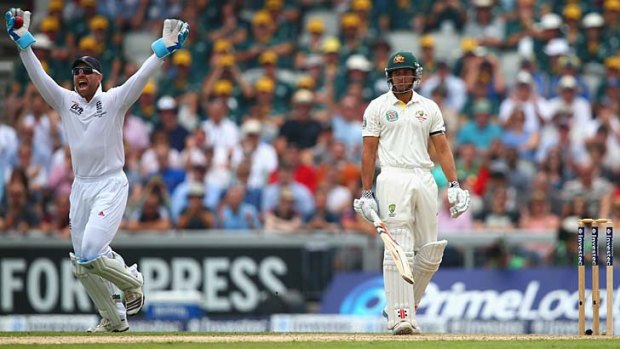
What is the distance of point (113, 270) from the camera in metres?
12.6

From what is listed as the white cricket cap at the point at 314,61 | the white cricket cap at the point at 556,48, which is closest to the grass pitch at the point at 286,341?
the white cricket cap at the point at 556,48

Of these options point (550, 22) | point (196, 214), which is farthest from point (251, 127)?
point (550, 22)

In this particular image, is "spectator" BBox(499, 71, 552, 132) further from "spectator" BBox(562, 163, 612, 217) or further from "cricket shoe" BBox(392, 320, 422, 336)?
"cricket shoe" BBox(392, 320, 422, 336)

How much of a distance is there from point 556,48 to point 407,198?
8.90 metres

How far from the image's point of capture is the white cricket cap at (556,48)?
814 inches

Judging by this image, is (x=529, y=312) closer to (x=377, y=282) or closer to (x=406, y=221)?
(x=377, y=282)

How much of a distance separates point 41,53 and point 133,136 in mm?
2403

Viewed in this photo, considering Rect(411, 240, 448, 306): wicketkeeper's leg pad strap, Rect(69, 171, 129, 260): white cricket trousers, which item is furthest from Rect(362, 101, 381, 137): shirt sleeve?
Rect(69, 171, 129, 260): white cricket trousers

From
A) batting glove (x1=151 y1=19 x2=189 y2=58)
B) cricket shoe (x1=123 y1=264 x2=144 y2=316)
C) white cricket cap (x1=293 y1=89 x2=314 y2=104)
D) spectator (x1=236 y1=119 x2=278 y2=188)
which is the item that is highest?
batting glove (x1=151 y1=19 x2=189 y2=58)

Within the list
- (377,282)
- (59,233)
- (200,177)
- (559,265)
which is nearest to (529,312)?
(559,265)

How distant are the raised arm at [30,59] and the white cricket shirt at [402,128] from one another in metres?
2.74

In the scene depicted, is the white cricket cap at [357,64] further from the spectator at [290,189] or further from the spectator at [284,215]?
the spectator at [284,215]

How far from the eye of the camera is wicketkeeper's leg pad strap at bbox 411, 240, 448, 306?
12.6 m

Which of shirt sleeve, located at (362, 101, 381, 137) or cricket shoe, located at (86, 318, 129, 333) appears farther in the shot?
cricket shoe, located at (86, 318, 129, 333)
